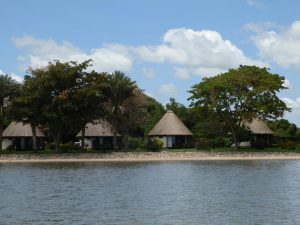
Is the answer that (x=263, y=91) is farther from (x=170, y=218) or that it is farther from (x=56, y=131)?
(x=170, y=218)

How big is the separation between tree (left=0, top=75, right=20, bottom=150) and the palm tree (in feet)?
36.2

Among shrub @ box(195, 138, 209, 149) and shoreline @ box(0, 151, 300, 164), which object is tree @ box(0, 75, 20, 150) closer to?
shoreline @ box(0, 151, 300, 164)

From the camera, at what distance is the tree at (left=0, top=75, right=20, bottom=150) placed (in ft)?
239

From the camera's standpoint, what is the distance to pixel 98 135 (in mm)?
81000

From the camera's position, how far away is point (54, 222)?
22.2 m

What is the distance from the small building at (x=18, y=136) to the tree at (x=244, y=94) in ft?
76.4

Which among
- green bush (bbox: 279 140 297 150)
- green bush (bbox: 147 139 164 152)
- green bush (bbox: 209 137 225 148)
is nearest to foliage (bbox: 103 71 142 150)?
green bush (bbox: 147 139 164 152)

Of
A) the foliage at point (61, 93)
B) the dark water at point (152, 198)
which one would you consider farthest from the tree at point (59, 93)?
the dark water at point (152, 198)

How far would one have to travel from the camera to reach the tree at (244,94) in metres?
72.9

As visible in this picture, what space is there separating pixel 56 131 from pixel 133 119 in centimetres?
1028

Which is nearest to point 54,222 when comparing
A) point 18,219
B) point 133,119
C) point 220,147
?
point 18,219

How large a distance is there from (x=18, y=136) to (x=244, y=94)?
30.1 metres

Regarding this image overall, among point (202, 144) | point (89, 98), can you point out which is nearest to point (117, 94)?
point (89, 98)

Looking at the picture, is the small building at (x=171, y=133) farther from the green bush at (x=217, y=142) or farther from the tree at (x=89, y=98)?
the tree at (x=89, y=98)
